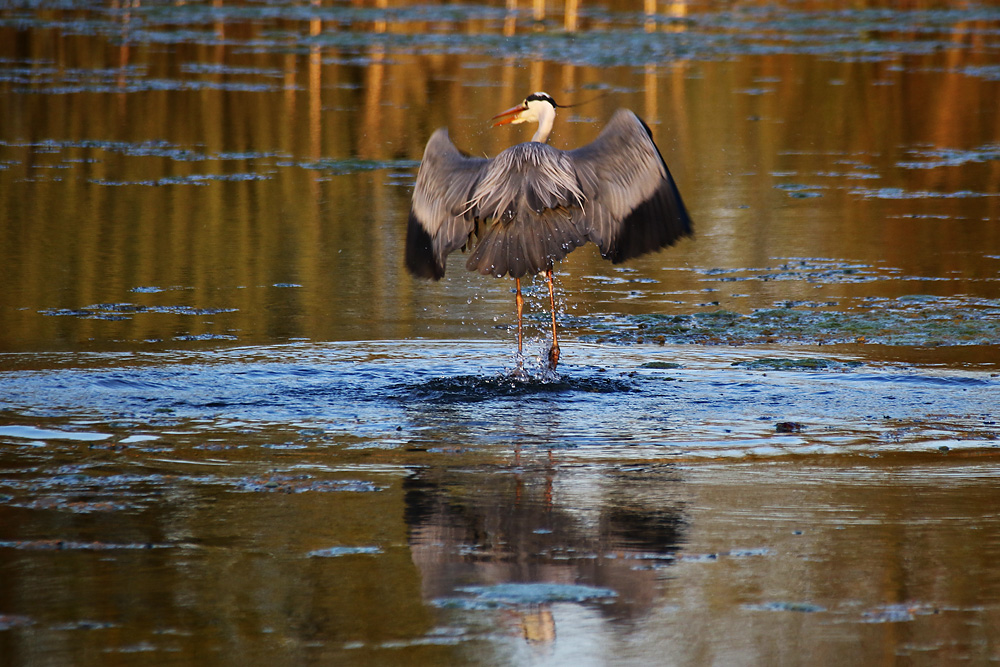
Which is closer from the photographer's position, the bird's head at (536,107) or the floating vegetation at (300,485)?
the floating vegetation at (300,485)

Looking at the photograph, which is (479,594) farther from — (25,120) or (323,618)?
(25,120)

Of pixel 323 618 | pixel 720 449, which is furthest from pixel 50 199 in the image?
pixel 323 618

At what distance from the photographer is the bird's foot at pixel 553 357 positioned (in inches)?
324

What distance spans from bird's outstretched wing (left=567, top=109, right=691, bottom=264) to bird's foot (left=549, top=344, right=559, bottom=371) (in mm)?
693

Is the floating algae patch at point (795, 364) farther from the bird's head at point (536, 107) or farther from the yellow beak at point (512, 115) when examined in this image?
the yellow beak at point (512, 115)

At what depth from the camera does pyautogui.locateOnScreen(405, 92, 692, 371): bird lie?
326 inches

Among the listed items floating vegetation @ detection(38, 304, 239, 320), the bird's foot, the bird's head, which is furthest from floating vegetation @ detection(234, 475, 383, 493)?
the bird's head

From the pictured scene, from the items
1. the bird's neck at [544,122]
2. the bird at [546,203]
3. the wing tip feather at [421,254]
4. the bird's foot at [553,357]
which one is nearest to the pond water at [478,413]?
the bird's foot at [553,357]

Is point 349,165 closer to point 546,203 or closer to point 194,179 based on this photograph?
point 194,179

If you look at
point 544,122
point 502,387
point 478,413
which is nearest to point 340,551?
point 478,413

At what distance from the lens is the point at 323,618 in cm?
459

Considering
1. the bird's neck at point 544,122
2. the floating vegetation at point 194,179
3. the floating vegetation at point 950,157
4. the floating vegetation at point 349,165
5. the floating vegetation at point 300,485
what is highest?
the bird's neck at point 544,122

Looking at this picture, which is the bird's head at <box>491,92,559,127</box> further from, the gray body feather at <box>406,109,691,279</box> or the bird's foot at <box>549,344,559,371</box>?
the bird's foot at <box>549,344,559,371</box>

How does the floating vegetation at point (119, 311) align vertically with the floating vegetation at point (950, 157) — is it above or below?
below
